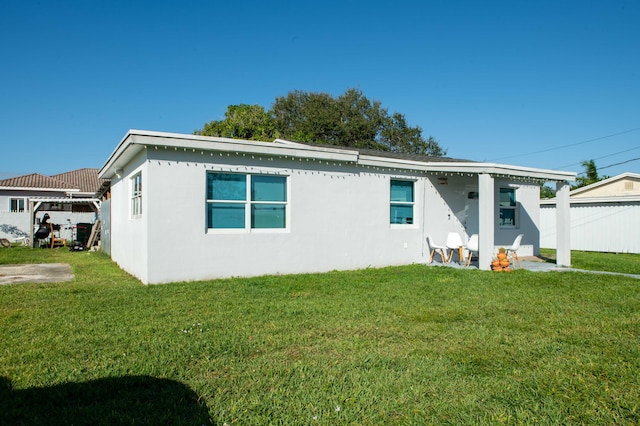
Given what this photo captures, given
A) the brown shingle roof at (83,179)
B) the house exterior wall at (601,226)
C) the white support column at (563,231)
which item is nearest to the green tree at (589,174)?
the house exterior wall at (601,226)

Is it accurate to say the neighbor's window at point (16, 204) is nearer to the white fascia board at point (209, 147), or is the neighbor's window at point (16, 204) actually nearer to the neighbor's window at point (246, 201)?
the white fascia board at point (209, 147)

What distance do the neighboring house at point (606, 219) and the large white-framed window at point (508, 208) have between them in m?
7.23

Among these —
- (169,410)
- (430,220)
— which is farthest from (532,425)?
(430,220)

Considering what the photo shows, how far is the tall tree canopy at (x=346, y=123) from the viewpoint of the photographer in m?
37.7

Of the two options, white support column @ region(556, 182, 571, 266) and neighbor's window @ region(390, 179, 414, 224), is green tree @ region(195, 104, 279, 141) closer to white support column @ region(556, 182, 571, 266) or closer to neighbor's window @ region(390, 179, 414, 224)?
neighbor's window @ region(390, 179, 414, 224)

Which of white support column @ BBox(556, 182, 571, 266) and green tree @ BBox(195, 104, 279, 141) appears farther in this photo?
green tree @ BBox(195, 104, 279, 141)

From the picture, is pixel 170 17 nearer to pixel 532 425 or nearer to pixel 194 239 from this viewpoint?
pixel 194 239

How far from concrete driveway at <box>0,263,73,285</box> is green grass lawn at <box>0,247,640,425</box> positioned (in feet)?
5.62

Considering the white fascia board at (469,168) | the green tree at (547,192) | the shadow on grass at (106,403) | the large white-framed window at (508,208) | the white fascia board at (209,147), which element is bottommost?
the shadow on grass at (106,403)

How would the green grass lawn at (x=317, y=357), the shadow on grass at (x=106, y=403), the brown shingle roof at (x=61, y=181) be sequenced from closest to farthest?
the shadow on grass at (x=106, y=403) < the green grass lawn at (x=317, y=357) < the brown shingle roof at (x=61, y=181)

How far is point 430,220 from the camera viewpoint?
38.8ft

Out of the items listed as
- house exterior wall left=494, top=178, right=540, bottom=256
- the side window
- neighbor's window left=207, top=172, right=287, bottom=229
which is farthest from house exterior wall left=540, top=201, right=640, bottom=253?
neighbor's window left=207, top=172, right=287, bottom=229

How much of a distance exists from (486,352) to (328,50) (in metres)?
20.6

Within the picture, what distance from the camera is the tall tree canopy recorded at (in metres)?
37.7
